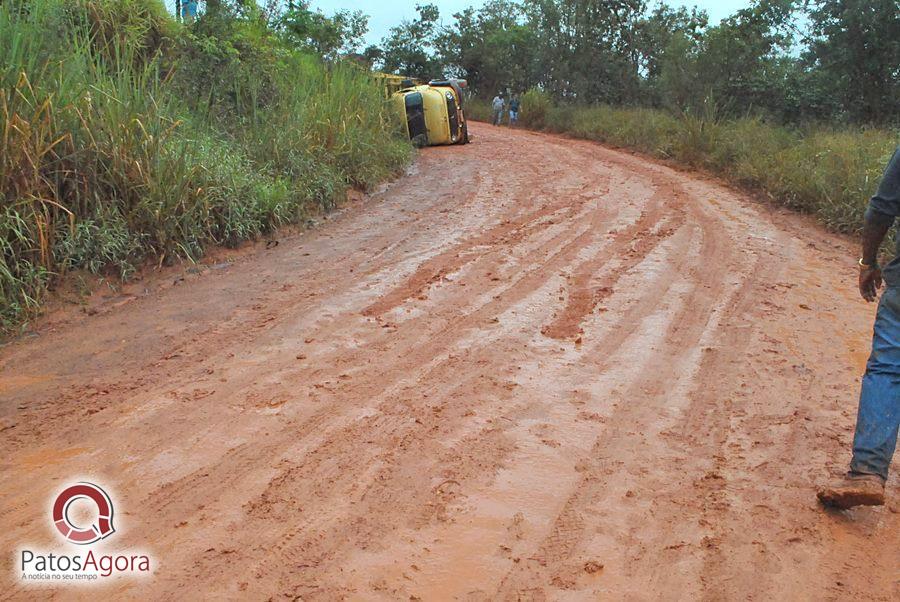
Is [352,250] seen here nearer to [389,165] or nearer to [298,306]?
[298,306]

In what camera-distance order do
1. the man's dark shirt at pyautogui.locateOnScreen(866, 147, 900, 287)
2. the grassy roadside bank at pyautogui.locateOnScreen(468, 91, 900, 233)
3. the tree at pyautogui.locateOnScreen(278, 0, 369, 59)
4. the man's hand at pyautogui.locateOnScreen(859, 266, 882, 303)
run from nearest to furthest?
the man's dark shirt at pyautogui.locateOnScreen(866, 147, 900, 287) → the man's hand at pyautogui.locateOnScreen(859, 266, 882, 303) → the grassy roadside bank at pyautogui.locateOnScreen(468, 91, 900, 233) → the tree at pyautogui.locateOnScreen(278, 0, 369, 59)

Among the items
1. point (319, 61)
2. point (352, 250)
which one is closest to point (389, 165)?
point (319, 61)

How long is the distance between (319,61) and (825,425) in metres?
11.1

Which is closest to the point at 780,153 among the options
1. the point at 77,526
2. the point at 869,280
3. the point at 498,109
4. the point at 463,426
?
the point at 869,280

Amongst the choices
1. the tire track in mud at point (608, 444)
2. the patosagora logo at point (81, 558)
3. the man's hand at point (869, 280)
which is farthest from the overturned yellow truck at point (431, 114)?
the patosagora logo at point (81, 558)

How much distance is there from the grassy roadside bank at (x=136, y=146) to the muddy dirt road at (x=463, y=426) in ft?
1.48

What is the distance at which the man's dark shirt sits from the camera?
9.38 feet

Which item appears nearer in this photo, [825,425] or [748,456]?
[748,456]

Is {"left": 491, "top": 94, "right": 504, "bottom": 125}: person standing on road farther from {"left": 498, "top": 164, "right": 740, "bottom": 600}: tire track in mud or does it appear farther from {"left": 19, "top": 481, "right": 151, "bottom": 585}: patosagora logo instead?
{"left": 19, "top": 481, "right": 151, "bottom": 585}: patosagora logo

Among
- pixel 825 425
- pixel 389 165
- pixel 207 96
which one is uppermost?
pixel 207 96

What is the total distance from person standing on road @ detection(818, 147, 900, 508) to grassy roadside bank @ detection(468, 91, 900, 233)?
583 centimetres

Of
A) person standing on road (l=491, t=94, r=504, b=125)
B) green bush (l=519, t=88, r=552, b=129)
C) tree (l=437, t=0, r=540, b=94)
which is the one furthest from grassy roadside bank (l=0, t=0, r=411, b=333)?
tree (l=437, t=0, r=540, b=94)

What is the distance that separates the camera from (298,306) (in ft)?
16.7

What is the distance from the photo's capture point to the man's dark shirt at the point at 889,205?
2.86m
